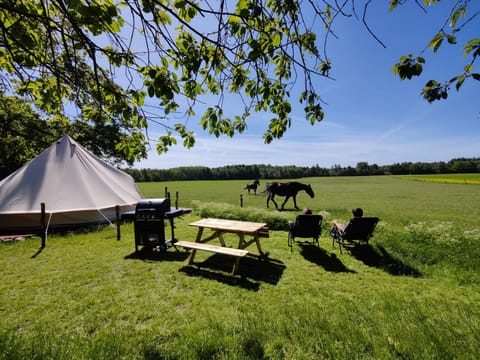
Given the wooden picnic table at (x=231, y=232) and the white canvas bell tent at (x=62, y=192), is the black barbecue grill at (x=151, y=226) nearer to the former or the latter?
the wooden picnic table at (x=231, y=232)

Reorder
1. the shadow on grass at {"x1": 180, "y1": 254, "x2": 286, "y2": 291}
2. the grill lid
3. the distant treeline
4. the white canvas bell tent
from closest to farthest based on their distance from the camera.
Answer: the shadow on grass at {"x1": 180, "y1": 254, "x2": 286, "y2": 291} → the grill lid → the white canvas bell tent → the distant treeline

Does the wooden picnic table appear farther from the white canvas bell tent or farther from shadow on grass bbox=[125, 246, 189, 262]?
the white canvas bell tent

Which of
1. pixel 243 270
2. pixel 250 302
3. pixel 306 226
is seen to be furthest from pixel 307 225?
pixel 250 302

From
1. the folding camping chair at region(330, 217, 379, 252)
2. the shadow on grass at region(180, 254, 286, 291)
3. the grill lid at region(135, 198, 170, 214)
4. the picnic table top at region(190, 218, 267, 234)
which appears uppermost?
the grill lid at region(135, 198, 170, 214)

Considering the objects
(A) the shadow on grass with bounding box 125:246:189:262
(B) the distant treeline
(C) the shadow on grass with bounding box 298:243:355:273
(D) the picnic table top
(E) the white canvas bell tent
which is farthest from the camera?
(B) the distant treeline

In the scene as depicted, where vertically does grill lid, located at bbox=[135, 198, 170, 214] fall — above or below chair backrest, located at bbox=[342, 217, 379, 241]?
above

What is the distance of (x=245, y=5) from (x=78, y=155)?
11.0 m

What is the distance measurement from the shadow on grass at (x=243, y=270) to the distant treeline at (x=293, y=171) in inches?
2553

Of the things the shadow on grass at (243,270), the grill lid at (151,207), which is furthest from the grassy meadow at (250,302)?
the grill lid at (151,207)

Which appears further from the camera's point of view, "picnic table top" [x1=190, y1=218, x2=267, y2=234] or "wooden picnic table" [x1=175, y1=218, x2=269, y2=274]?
"picnic table top" [x1=190, y1=218, x2=267, y2=234]

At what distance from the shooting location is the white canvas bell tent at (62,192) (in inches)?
305

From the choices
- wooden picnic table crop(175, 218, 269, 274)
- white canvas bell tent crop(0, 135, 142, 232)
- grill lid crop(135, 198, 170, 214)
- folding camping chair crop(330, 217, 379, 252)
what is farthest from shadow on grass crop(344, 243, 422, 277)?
white canvas bell tent crop(0, 135, 142, 232)

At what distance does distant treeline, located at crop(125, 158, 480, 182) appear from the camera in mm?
70688

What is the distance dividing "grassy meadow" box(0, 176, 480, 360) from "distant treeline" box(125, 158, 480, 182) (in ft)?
212
